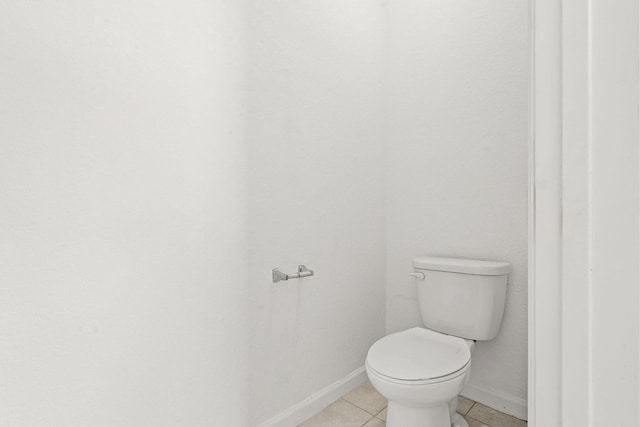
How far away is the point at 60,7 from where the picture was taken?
89 cm

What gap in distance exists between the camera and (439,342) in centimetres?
152

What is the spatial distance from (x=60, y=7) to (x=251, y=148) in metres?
0.67

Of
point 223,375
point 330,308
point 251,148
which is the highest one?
point 251,148

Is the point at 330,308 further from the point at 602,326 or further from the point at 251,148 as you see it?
the point at 602,326

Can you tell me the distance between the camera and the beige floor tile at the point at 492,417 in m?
1.56

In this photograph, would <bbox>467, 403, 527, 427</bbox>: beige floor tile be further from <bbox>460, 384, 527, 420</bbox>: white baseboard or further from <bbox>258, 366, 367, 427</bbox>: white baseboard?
<bbox>258, 366, 367, 427</bbox>: white baseboard

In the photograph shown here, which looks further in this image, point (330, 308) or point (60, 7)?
point (330, 308)

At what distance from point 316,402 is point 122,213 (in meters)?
1.22

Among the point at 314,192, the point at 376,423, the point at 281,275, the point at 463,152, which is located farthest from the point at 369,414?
the point at 463,152

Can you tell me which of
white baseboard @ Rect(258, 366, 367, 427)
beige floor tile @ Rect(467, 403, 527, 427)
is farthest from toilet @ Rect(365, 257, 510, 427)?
white baseboard @ Rect(258, 366, 367, 427)

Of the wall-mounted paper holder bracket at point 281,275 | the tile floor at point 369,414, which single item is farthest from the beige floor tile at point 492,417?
the wall-mounted paper holder bracket at point 281,275

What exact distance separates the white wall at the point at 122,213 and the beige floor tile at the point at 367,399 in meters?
0.67

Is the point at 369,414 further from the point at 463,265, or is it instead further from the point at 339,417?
the point at 463,265

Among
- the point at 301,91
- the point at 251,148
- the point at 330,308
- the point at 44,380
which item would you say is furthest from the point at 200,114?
the point at 330,308
